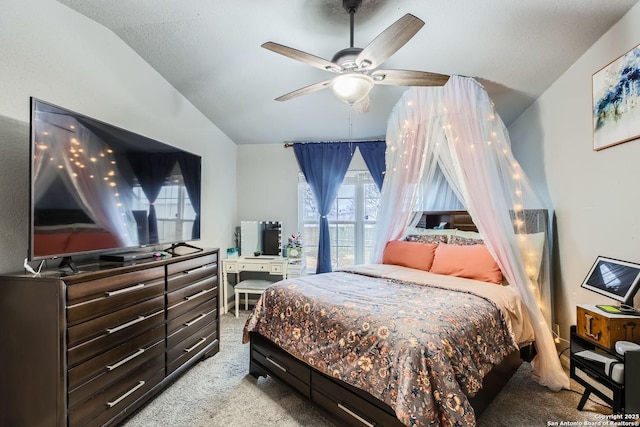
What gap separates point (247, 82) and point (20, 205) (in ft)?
6.58

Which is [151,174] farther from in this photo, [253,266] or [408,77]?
[408,77]

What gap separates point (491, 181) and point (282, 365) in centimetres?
211

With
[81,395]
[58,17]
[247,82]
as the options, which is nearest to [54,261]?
[81,395]

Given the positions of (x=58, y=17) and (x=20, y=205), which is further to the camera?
(x=58, y=17)

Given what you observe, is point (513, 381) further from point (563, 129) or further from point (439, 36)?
point (439, 36)

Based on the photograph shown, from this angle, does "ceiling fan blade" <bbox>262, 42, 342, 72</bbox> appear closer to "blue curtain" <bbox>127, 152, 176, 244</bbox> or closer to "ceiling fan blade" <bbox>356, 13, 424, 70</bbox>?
"ceiling fan blade" <bbox>356, 13, 424, 70</bbox>

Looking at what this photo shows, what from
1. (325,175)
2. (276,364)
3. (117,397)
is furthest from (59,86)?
(325,175)

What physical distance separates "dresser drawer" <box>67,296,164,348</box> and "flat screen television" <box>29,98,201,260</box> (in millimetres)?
406

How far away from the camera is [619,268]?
1.86m

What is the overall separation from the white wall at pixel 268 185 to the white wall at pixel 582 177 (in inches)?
117

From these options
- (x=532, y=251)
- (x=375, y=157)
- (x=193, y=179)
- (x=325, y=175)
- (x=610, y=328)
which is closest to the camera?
(x=610, y=328)

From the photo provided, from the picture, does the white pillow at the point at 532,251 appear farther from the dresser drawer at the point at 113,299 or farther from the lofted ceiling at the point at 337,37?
the dresser drawer at the point at 113,299

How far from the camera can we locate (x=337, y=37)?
2229 millimetres

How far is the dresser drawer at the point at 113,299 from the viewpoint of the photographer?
5.09 feet
